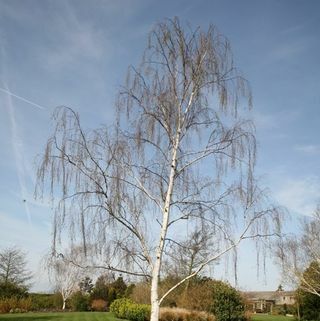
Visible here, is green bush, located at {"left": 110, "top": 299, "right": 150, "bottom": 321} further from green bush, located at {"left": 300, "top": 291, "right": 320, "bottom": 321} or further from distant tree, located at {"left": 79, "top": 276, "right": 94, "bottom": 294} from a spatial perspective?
green bush, located at {"left": 300, "top": 291, "right": 320, "bottom": 321}

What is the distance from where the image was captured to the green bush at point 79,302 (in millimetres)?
37969

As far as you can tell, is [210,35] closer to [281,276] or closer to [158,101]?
[158,101]

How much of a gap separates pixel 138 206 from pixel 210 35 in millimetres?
3498

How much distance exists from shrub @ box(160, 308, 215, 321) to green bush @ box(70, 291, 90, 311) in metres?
17.0

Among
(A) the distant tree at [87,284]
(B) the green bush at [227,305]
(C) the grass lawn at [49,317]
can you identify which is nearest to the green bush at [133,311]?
(C) the grass lawn at [49,317]

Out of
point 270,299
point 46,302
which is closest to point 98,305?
point 46,302

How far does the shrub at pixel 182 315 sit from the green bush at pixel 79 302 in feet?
55.8

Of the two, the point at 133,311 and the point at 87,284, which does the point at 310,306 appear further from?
the point at 87,284

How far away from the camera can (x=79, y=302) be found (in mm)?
38031

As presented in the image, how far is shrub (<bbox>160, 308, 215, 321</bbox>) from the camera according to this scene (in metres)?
23.0

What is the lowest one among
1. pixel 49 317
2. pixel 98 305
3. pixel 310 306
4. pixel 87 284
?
pixel 49 317

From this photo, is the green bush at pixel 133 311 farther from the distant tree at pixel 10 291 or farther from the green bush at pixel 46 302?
the distant tree at pixel 10 291

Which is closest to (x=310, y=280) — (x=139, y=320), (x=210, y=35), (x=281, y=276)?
(x=281, y=276)

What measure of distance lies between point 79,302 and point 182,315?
17568 mm
